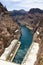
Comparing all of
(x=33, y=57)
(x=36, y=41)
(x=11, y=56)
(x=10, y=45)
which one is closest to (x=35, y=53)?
(x=33, y=57)

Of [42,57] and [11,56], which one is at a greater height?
[42,57]

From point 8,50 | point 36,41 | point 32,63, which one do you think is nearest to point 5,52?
point 8,50

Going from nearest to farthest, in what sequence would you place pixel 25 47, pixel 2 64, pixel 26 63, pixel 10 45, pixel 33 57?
pixel 2 64, pixel 26 63, pixel 33 57, pixel 10 45, pixel 25 47

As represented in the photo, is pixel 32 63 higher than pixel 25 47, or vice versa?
pixel 32 63

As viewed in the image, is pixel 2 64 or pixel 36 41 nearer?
pixel 2 64

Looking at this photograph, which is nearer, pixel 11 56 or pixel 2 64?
pixel 2 64

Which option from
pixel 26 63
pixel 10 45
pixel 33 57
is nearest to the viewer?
pixel 26 63

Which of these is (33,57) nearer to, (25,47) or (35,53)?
(35,53)

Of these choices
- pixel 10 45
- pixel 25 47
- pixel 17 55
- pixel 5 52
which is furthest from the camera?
pixel 25 47

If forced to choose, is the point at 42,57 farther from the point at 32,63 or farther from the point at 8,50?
the point at 8,50
